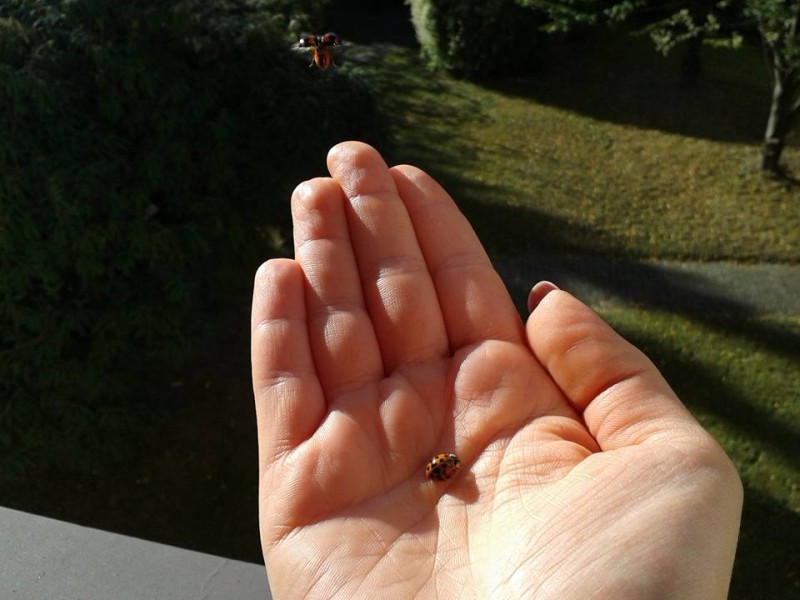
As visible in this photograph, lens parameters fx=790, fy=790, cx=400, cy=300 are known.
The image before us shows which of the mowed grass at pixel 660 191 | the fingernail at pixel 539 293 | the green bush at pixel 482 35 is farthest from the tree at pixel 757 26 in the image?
the fingernail at pixel 539 293

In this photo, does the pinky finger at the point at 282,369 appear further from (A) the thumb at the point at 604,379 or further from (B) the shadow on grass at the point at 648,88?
(B) the shadow on grass at the point at 648,88

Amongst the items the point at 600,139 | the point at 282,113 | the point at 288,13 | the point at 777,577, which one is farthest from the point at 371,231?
the point at 600,139

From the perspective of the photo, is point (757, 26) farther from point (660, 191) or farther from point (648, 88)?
point (648, 88)

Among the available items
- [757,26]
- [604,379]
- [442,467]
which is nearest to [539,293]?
[604,379]

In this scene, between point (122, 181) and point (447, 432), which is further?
point (122, 181)

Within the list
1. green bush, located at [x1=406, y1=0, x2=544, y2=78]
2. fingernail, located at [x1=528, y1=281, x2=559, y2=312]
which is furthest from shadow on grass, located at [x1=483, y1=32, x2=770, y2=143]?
fingernail, located at [x1=528, y1=281, x2=559, y2=312]

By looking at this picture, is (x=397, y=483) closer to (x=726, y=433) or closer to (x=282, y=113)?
(x=282, y=113)

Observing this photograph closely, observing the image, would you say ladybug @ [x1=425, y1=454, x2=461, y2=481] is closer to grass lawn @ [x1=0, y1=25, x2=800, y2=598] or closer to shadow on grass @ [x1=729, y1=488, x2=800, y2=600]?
grass lawn @ [x1=0, y1=25, x2=800, y2=598]
